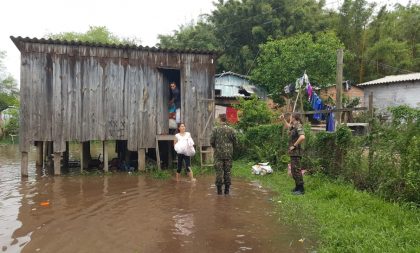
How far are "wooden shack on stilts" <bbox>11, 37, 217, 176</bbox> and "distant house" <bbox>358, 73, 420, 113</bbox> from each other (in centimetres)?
1128

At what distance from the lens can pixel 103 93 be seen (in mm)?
12859

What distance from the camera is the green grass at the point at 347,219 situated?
5.35 meters

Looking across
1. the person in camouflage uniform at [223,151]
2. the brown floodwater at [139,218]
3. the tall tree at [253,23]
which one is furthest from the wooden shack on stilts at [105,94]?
the tall tree at [253,23]

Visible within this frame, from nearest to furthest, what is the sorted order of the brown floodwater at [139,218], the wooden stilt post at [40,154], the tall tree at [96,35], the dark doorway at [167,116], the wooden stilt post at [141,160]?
the brown floodwater at [139,218]
the wooden stilt post at [141,160]
the dark doorway at [167,116]
the wooden stilt post at [40,154]
the tall tree at [96,35]

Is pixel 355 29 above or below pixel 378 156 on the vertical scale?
above

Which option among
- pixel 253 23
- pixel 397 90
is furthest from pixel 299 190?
pixel 253 23

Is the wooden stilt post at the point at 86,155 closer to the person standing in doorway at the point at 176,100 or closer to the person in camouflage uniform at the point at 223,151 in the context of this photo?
the person standing in doorway at the point at 176,100

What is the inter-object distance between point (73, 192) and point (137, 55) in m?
5.34

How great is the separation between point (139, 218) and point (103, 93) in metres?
6.65

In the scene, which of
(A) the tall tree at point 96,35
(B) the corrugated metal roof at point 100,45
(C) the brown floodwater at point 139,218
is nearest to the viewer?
(C) the brown floodwater at point 139,218

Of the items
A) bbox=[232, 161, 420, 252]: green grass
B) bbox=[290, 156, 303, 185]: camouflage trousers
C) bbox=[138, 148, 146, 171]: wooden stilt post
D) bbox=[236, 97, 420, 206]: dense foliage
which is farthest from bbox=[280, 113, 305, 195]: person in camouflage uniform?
bbox=[138, 148, 146, 171]: wooden stilt post

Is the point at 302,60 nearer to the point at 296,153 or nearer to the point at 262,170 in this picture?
the point at 262,170

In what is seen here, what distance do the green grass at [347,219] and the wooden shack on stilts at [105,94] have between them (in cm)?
559

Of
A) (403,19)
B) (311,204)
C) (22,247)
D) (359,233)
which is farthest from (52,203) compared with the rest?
(403,19)
